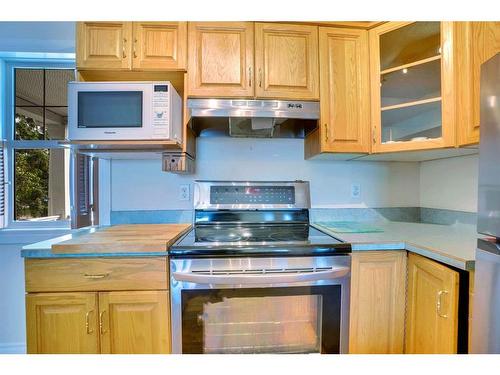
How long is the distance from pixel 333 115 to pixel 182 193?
1106mm

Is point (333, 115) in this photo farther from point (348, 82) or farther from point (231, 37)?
point (231, 37)

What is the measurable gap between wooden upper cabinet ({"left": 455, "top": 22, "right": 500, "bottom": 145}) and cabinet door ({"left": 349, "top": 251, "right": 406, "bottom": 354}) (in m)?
0.66

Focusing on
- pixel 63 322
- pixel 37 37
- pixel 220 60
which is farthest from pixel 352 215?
pixel 37 37

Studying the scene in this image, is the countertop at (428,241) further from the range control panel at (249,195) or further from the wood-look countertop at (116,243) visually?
the wood-look countertop at (116,243)

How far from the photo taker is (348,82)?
1.40 m

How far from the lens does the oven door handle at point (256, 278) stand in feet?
3.31

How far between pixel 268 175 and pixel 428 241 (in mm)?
977

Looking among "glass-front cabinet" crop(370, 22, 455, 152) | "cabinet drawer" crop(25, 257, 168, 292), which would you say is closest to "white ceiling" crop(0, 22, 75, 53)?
"cabinet drawer" crop(25, 257, 168, 292)

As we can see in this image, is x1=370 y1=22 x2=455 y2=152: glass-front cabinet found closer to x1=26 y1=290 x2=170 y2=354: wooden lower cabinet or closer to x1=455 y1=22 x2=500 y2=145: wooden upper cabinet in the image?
x1=455 y1=22 x2=500 y2=145: wooden upper cabinet

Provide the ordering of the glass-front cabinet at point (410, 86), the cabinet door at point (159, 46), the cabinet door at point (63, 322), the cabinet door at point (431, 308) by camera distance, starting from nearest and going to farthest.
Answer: the cabinet door at point (431, 308)
the cabinet door at point (63, 322)
the glass-front cabinet at point (410, 86)
the cabinet door at point (159, 46)

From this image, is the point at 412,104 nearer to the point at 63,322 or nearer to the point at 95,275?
the point at 95,275

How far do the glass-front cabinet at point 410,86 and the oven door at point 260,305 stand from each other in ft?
2.58

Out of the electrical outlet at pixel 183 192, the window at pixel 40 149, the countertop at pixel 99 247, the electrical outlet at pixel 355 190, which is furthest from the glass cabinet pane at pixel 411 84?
the window at pixel 40 149

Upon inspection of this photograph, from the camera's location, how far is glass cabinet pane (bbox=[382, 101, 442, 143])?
4.12 ft
